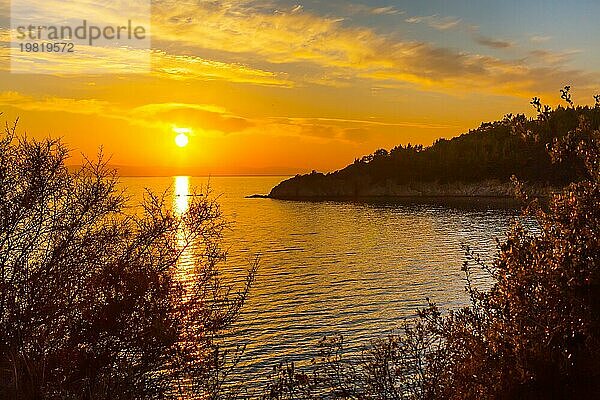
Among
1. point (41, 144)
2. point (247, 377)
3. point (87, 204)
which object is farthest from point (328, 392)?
point (41, 144)

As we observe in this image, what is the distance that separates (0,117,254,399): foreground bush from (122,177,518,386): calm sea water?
2930 millimetres

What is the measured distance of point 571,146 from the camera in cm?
1076

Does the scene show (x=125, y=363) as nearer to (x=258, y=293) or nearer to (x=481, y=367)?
(x=481, y=367)

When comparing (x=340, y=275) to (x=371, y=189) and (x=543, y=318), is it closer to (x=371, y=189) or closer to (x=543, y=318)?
(x=543, y=318)

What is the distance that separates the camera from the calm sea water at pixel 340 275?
2691 cm

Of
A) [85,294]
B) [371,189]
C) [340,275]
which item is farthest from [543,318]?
[371,189]

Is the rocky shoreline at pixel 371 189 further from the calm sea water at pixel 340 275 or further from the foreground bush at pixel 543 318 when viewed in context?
the foreground bush at pixel 543 318

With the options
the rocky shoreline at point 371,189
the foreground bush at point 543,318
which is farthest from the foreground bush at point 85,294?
the rocky shoreline at point 371,189

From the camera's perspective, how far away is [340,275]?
4491cm

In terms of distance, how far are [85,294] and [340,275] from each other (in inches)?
1300

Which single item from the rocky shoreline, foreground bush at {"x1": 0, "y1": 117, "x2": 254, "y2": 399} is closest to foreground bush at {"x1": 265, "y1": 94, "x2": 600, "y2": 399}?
foreground bush at {"x1": 0, "y1": 117, "x2": 254, "y2": 399}

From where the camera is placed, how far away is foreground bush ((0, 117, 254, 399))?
12422mm

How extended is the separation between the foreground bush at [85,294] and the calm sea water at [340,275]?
2930 millimetres

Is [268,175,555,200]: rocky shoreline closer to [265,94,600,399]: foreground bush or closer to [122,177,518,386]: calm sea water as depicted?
[122,177,518,386]: calm sea water
